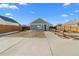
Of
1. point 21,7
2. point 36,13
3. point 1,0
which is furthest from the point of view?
point 36,13

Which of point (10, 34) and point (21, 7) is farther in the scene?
point (10, 34)

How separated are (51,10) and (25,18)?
97 cm

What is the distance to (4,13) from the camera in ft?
21.0

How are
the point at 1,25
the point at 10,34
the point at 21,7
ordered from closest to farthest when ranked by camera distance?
the point at 21,7, the point at 1,25, the point at 10,34

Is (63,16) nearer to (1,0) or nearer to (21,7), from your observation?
(21,7)

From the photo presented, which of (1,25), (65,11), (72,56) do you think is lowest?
(72,56)

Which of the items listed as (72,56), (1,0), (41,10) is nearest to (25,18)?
(41,10)

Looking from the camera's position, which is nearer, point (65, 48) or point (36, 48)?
point (36, 48)

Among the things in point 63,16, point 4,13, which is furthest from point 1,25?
point 63,16

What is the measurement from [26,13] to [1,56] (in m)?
2.17

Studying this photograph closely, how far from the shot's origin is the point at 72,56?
15.1 feet

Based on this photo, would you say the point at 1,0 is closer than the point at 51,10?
Yes

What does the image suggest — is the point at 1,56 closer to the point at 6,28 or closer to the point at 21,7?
the point at 21,7

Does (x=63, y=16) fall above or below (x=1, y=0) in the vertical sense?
below
